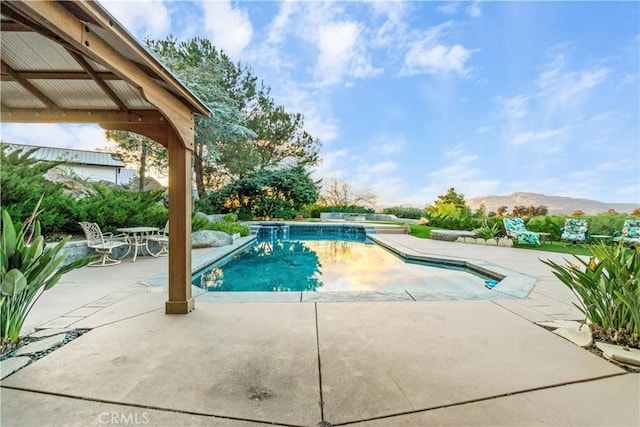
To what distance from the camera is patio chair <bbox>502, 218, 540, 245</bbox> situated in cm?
873

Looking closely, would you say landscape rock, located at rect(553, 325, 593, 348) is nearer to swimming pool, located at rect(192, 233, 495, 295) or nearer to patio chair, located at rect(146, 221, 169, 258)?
swimming pool, located at rect(192, 233, 495, 295)

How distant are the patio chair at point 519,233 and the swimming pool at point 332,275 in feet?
12.9

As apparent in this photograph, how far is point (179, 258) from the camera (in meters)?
3.16

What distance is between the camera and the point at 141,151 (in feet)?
50.1

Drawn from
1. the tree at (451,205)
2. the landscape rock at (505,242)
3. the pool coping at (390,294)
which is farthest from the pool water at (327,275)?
the tree at (451,205)

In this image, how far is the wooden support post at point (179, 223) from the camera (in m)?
3.10

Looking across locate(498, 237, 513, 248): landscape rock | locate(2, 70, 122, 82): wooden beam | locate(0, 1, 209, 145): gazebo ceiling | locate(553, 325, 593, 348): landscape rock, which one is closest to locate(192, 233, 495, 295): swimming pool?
locate(553, 325, 593, 348): landscape rock

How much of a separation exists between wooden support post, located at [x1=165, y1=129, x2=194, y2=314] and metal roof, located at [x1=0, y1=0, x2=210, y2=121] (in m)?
0.53

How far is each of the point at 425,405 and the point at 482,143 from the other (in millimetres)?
18747

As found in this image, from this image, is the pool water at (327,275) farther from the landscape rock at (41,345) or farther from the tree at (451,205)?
the tree at (451,205)

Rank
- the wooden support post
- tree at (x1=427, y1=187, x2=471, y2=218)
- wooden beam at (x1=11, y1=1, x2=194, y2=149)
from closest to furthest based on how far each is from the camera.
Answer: wooden beam at (x1=11, y1=1, x2=194, y2=149)
the wooden support post
tree at (x1=427, y1=187, x2=471, y2=218)

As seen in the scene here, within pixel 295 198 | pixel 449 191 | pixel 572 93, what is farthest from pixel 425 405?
pixel 449 191

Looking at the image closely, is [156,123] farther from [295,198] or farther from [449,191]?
[449,191]

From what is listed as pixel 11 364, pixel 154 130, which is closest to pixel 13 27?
pixel 154 130
